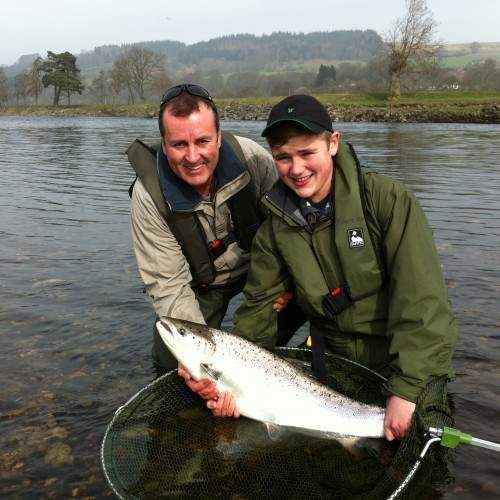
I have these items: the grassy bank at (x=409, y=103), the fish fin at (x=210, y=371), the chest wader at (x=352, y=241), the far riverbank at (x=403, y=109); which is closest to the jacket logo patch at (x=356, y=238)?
the chest wader at (x=352, y=241)

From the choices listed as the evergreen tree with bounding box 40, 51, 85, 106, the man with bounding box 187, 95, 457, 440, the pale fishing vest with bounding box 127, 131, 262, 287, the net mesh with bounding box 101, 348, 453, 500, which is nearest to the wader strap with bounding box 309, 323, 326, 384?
the man with bounding box 187, 95, 457, 440

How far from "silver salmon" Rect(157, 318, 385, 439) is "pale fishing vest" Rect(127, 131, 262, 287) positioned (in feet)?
4.15

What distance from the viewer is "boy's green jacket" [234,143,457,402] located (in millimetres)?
3754

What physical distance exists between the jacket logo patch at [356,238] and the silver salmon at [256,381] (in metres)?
1.03

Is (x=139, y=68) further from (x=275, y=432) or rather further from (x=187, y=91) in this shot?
(x=275, y=432)

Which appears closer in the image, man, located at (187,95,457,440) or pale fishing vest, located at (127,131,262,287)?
man, located at (187,95,457,440)

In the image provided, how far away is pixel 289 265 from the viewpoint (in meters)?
4.35

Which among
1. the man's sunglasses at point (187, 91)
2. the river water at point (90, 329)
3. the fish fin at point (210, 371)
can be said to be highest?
the man's sunglasses at point (187, 91)

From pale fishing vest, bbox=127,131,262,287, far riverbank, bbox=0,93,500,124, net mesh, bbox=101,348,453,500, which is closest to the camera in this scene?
net mesh, bbox=101,348,453,500

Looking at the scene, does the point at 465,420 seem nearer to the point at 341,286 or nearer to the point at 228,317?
the point at 341,286

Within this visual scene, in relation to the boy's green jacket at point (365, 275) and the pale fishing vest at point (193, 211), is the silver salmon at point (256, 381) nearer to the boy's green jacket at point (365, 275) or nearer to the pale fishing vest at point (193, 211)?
the boy's green jacket at point (365, 275)

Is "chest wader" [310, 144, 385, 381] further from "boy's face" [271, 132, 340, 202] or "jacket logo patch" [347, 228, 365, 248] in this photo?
"boy's face" [271, 132, 340, 202]

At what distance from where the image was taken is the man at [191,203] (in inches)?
181

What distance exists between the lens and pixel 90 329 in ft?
22.2
